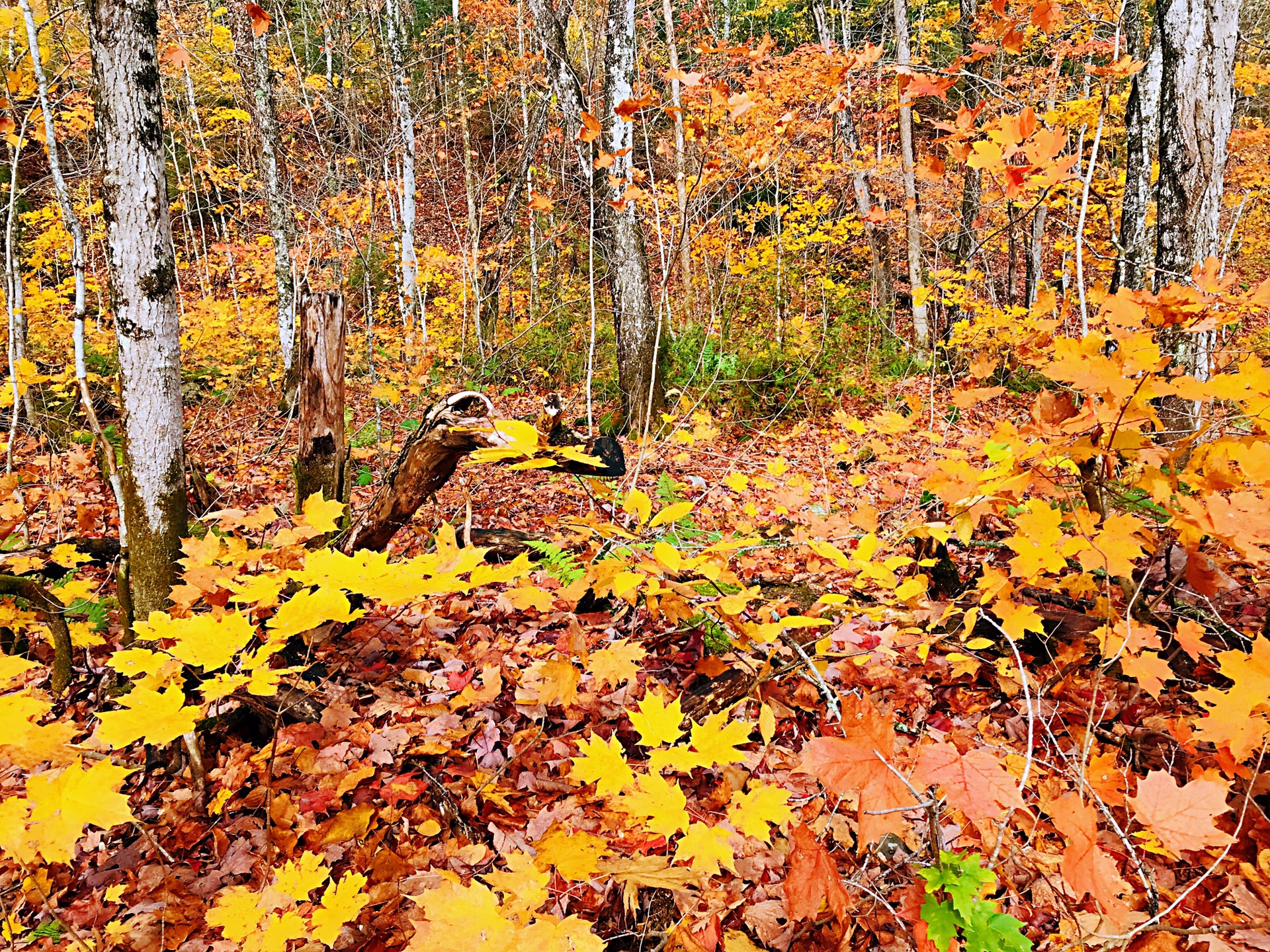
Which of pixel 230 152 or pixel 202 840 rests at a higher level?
pixel 230 152

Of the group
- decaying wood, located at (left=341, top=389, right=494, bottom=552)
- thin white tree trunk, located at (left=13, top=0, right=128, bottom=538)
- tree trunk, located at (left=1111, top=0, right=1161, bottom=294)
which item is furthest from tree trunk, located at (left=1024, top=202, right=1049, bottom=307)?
thin white tree trunk, located at (left=13, top=0, right=128, bottom=538)

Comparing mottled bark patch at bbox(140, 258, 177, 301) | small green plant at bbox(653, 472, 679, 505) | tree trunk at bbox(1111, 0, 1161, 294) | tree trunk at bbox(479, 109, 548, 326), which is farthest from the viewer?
tree trunk at bbox(479, 109, 548, 326)

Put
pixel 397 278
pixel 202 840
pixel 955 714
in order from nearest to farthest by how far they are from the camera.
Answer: pixel 202 840, pixel 955 714, pixel 397 278

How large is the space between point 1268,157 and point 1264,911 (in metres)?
12.4

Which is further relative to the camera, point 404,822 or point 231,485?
point 231,485

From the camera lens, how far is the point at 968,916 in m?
1.12

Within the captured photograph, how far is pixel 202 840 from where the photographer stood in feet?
6.59

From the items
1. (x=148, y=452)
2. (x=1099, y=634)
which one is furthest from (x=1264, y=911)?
(x=148, y=452)

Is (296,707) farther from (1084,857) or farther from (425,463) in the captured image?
(1084,857)

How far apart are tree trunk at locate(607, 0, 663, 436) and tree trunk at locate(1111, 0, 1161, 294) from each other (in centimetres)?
376

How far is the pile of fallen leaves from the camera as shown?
1.30m

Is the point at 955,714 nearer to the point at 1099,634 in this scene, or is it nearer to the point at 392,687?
the point at 1099,634

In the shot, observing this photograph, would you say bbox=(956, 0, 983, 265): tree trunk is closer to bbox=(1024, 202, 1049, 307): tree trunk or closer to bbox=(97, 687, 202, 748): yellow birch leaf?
bbox=(1024, 202, 1049, 307): tree trunk

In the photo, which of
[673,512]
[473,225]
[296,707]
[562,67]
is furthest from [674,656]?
[473,225]
